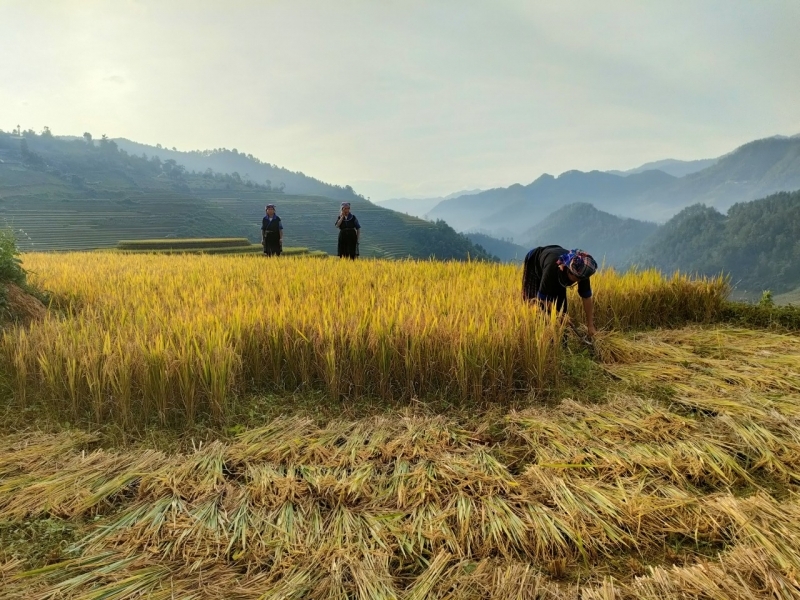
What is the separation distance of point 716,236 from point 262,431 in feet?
452

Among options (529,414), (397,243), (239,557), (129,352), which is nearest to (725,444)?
(529,414)

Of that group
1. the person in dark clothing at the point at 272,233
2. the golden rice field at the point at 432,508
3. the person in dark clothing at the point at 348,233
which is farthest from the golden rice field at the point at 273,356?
the person in dark clothing at the point at 272,233

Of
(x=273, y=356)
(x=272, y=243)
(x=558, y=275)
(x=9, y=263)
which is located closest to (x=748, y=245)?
(x=272, y=243)

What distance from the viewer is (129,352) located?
2.89 meters

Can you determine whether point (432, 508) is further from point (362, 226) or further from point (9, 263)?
point (362, 226)

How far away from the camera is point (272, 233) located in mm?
10938

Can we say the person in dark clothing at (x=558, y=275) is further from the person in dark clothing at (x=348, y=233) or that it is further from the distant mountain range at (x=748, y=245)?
the distant mountain range at (x=748, y=245)

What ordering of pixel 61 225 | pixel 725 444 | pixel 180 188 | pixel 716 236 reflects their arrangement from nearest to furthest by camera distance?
1. pixel 725 444
2. pixel 61 225
3. pixel 716 236
4. pixel 180 188

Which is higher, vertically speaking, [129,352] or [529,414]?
[129,352]

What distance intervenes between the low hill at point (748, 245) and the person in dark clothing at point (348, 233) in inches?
3969

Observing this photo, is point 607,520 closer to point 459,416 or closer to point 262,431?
point 459,416

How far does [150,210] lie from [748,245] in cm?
12900

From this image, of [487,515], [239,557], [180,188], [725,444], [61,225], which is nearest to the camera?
[239,557]

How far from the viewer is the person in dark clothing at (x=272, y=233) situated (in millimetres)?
10455
